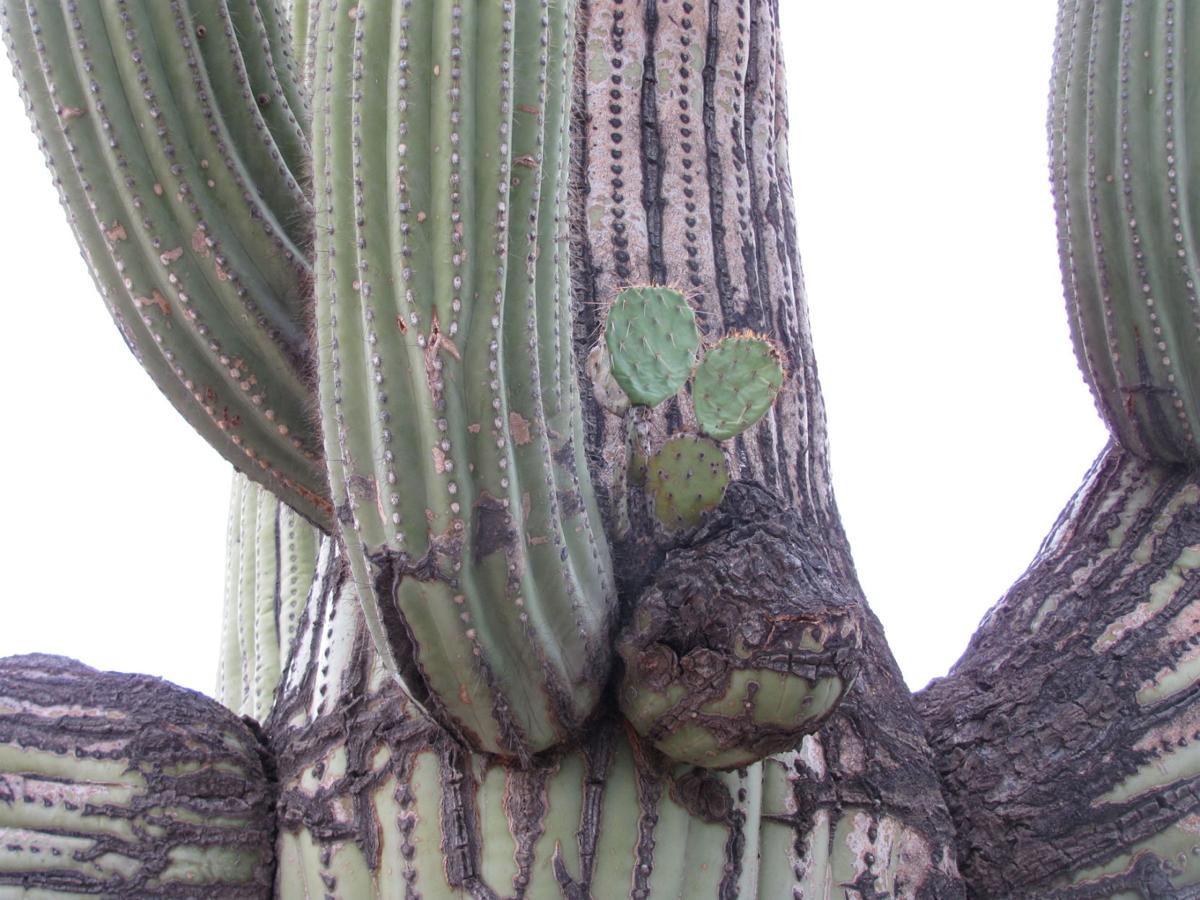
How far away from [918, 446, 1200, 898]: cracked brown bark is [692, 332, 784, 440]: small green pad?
0.77m

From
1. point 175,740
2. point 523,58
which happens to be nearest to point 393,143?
point 523,58

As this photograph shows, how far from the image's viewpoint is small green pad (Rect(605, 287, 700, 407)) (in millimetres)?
2324

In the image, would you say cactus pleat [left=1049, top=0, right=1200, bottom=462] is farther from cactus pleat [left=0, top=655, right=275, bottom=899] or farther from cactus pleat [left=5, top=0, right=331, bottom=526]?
cactus pleat [left=0, top=655, right=275, bottom=899]

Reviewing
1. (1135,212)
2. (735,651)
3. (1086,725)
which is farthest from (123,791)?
(1135,212)

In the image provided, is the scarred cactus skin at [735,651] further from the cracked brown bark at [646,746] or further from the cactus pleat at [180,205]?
the cactus pleat at [180,205]

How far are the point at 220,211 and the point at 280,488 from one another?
1.71 ft

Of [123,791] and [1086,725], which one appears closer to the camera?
[123,791]

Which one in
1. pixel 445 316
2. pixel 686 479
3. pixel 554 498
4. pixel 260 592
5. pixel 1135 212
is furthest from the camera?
pixel 260 592

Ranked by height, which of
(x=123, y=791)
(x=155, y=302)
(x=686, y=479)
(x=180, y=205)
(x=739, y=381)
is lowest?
(x=123, y=791)

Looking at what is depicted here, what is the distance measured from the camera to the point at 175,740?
2.40 meters

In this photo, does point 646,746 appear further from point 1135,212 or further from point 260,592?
point 260,592

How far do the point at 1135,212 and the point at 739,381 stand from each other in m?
1.08

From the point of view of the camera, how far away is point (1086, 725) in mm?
2551

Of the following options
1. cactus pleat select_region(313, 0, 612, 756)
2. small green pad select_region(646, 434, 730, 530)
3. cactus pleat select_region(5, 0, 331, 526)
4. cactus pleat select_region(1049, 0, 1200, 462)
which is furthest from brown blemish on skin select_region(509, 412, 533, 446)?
cactus pleat select_region(1049, 0, 1200, 462)
